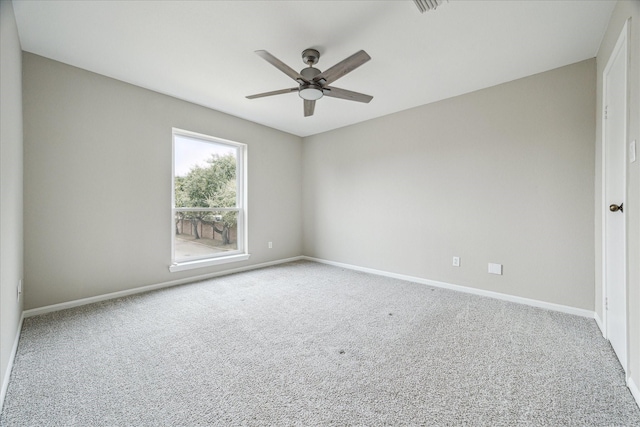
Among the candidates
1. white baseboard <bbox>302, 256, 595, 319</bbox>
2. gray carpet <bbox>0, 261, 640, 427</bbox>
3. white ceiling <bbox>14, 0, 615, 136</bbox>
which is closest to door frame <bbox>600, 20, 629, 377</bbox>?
gray carpet <bbox>0, 261, 640, 427</bbox>

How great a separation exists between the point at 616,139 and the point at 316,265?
3.95 m

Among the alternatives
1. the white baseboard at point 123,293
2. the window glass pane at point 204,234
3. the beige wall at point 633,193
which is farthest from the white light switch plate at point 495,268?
the window glass pane at point 204,234

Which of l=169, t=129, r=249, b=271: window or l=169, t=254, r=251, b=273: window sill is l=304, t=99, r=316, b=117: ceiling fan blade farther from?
l=169, t=254, r=251, b=273: window sill

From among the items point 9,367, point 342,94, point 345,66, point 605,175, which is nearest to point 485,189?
point 605,175

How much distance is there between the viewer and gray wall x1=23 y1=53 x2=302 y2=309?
258cm

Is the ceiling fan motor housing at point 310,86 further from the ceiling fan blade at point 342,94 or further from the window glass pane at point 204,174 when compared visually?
the window glass pane at point 204,174

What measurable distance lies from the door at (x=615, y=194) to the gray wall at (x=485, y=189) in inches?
18.6

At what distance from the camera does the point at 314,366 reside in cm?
177

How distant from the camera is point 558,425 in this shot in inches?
50.9

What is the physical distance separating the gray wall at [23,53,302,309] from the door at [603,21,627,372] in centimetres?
428

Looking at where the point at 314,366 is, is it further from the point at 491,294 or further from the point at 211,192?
the point at 211,192

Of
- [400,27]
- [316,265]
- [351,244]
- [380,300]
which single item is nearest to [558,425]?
[380,300]

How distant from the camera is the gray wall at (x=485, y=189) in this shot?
2.65 meters

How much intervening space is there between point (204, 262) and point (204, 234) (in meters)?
0.43
